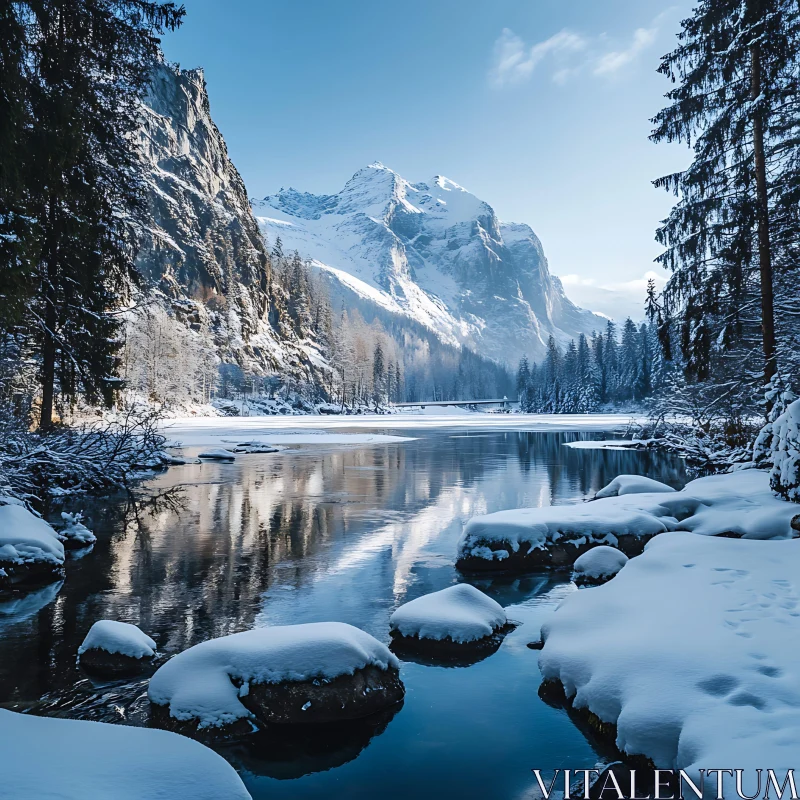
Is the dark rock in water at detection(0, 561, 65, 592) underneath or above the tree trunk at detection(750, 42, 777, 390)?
underneath

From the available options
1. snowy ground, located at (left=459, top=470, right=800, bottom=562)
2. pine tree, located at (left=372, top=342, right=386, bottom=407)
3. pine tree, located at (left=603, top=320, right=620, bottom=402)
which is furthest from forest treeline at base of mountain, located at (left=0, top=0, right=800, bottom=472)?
pine tree, located at (left=372, top=342, right=386, bottom=407)

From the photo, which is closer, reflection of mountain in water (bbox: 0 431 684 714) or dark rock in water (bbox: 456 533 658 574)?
reflection of mountain in water (bbox: 0 431 684 714)

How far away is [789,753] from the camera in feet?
12.2

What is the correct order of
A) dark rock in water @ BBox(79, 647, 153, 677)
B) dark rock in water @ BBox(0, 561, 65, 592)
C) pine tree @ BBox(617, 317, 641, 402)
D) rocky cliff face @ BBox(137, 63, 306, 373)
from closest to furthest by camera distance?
1. dark rock in water @ BBox(79, 647, 153, 677)
2. dark rock in water @ BBox(0, 561, 65, 592)
3. pine tree @ BBox(617, 317, 641, 402)
4. rocky cliff face @ BBox(137, 63, 306, 373)

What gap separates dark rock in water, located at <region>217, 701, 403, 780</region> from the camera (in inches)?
191

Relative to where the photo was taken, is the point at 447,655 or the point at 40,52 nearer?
the point at 447,655

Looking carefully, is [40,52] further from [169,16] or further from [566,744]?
[566,744]

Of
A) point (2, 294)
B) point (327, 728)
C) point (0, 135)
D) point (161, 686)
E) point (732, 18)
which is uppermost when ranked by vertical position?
point (732, 18)

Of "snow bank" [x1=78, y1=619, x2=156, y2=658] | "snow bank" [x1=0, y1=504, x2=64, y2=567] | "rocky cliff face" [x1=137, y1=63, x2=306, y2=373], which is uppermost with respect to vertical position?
"rocky cliff face" [x1=137, y1=63, x2=306, y2=373]

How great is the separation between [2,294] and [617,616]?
8422 mm

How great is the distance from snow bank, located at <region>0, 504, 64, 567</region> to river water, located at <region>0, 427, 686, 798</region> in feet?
1.99

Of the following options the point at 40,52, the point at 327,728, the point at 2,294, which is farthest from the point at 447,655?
the point at 40,52

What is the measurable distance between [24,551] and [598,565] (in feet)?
32.7

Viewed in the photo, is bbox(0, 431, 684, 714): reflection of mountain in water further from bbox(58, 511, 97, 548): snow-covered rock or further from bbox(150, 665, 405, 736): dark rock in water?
bbox(150, 665, 405, 736): dark rock in water
